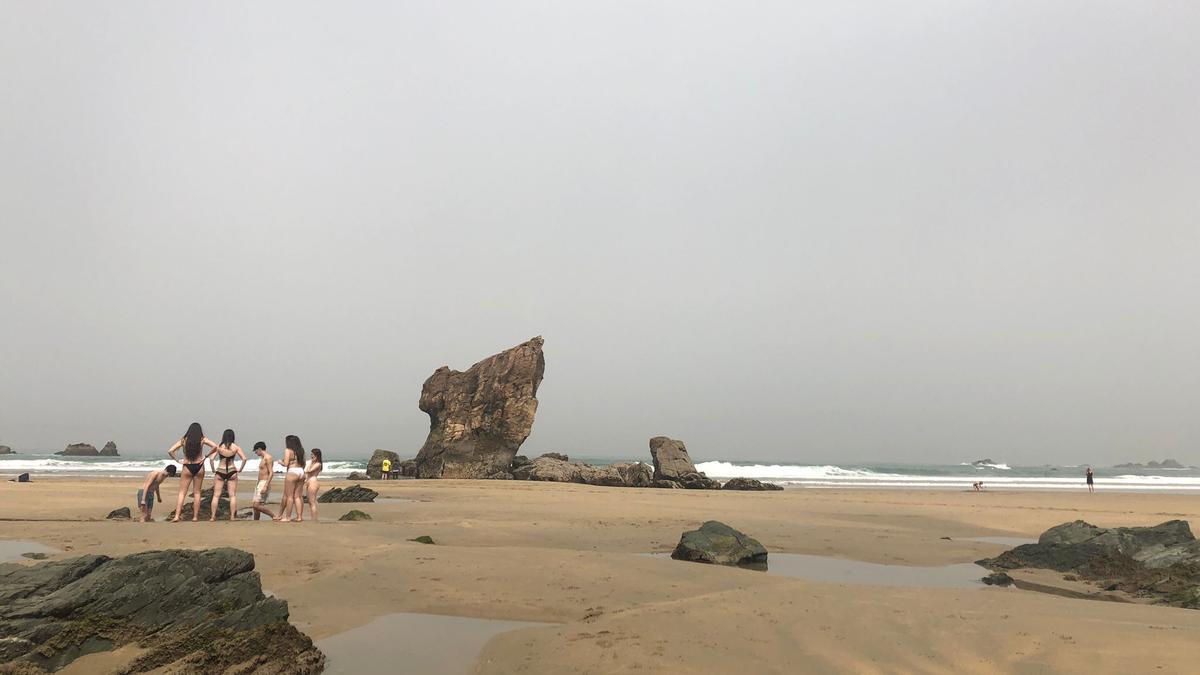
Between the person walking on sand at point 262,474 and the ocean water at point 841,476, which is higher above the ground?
the person walking on sand at point 262,474

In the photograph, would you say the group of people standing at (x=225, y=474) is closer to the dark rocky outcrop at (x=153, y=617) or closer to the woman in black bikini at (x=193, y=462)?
the woman in black bikini at (x=193, y=462)

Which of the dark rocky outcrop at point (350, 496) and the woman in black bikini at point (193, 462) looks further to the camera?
the dark rocky outcrop at point (350, 496)

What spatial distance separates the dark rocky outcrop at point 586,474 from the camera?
37594 millimetres

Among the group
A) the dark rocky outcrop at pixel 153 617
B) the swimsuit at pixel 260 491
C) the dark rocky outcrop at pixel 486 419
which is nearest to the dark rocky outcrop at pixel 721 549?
the dark rocky outcrop at pixel 153 617

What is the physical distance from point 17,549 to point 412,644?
721 centimetres

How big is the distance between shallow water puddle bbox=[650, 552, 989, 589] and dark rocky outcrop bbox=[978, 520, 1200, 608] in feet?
2.49

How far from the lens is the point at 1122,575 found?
30.1 feet

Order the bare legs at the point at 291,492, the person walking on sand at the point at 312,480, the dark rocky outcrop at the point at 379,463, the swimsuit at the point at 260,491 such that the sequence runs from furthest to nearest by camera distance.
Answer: the dark rocky outcrop at the point at 379,463, the person walking on sand at the point at 312,480, the swimsuit at the point at 260,491, the bare legs at the point at 291,492

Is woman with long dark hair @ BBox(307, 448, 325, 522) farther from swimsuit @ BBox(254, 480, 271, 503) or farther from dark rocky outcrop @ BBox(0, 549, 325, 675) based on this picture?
dark rocky outcrop @ BBox(0, 549, 325, 675)

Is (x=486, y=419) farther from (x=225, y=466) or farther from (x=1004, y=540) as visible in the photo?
(x=1004, y=540)

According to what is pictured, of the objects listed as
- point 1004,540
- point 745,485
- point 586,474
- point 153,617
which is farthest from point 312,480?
point 745,485

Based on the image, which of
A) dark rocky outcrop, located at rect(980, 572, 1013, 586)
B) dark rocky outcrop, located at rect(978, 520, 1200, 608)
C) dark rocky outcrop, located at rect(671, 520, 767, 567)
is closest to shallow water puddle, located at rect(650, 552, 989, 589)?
dark rocky outcrop, located at rect(980, 572, 1013, 586)

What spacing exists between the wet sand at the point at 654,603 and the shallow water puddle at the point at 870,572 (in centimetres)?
38

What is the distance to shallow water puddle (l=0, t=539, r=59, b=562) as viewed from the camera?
791 cm
